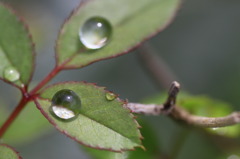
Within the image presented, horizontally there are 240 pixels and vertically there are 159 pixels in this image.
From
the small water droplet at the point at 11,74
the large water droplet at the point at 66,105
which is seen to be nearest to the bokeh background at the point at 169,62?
the small water droplet at the point at 11,74

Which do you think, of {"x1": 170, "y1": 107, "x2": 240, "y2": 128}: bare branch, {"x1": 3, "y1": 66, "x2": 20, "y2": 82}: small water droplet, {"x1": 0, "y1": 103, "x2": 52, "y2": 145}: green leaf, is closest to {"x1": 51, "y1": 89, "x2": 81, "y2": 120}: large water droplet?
{"x1": 3, "y1": 66, "x2": 20, "y2": 82}: small water droplet

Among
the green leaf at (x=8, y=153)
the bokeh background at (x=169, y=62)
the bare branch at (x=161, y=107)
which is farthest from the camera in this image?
the bokeh background at (x=169, y=62)

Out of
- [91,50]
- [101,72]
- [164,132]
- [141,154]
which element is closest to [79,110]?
[91,50]

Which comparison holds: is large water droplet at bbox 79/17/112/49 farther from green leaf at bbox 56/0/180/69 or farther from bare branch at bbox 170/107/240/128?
bare branch at bbox 170/107/240/128

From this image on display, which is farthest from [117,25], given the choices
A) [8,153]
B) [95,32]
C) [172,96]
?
[8,153]

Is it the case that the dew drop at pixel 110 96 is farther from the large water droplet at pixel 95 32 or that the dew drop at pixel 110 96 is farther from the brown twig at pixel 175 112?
the large water droplet at pixel 95 32

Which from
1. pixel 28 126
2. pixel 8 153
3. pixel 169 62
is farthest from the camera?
pixel 169 62

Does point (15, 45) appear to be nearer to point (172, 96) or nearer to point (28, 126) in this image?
point (172, 96)

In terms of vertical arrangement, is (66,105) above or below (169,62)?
above
